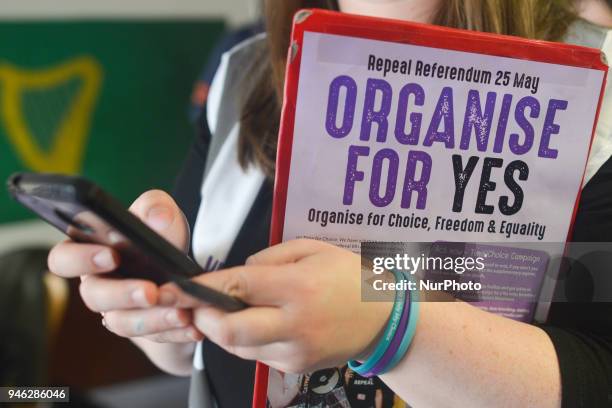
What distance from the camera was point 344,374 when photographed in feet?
2.02

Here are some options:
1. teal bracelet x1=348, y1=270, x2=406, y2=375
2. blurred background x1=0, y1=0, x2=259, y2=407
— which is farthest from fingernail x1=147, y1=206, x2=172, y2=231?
blurred background x1=0, y1=0, x2=259, y2=407

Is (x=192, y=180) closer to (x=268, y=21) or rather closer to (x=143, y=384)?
(x=268, y=21)

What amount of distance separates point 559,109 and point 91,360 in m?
1.85

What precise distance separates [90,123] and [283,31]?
58.2 inches

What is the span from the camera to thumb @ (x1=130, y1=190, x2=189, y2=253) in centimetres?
52

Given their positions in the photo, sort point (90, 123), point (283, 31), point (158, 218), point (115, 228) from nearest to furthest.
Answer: point (115, 228) < point (158, 218) < point (283, 31) < point (90, 123)

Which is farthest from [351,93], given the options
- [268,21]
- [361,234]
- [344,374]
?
[268,21]

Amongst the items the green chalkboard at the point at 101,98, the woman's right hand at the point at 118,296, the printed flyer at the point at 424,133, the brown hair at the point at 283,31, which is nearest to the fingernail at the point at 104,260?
the woman's right hand at the point at 118,296

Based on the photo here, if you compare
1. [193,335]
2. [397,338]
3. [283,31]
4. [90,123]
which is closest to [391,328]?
[397,338]

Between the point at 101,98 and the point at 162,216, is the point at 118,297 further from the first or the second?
the point at 101,98

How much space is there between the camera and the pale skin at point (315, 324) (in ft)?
1.47

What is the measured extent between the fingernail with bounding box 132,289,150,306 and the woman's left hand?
0.01 metres

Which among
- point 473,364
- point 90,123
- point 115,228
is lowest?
point 90,123

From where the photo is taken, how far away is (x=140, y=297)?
44 cm
